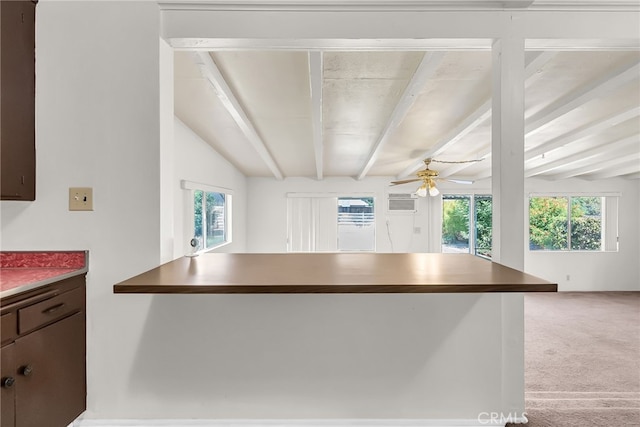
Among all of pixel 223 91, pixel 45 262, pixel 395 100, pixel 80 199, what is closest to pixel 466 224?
pixel 395 100

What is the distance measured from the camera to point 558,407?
2045mm

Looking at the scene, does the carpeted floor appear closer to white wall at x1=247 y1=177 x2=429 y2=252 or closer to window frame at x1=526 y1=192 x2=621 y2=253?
window frame at x1=526 y1=192 x2=621 y2=253

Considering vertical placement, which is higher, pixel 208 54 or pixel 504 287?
pixel 208 54

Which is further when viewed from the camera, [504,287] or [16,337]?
[16,337]

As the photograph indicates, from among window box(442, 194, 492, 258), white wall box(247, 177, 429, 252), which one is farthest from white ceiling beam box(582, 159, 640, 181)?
white wall box(247, 177, 429, 252)

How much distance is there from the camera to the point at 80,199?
1.73 metres

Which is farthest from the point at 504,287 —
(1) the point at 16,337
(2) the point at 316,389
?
(1) the point at 16,337

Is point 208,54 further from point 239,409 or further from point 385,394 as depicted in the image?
point 385,394

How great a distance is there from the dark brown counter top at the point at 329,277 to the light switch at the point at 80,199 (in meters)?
0.53

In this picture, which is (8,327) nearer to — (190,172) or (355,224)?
(190,172)

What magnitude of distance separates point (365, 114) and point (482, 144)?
196 centimetres

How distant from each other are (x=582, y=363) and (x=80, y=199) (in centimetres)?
412

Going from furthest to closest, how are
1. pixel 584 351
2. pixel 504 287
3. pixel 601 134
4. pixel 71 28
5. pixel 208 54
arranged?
pixel 601 134 < pixel 584 351 < pixel 208 54 < pixel 71 28 < pixel 504 287

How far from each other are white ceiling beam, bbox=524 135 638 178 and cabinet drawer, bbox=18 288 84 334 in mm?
5441
